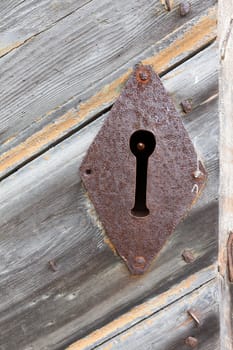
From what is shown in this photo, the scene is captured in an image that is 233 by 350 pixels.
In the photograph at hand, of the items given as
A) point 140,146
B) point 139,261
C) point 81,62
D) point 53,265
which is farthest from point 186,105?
point 53,265

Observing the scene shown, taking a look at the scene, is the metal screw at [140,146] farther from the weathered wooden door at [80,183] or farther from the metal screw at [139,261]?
the metal screw at [139,261]

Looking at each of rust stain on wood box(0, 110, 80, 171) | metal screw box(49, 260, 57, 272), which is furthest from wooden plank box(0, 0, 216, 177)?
metal screw box(49, 260, 57, 272)

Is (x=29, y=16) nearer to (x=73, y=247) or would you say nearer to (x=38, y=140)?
(x=38, y=140)

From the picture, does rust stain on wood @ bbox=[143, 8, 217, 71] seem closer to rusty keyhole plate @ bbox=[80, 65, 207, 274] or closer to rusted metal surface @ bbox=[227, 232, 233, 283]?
rusty keyhole plate @ bbox=[80, 65, 207, 274]

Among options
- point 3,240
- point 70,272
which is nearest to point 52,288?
point 70,272

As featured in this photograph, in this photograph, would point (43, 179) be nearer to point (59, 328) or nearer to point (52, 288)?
point (52, 288)
